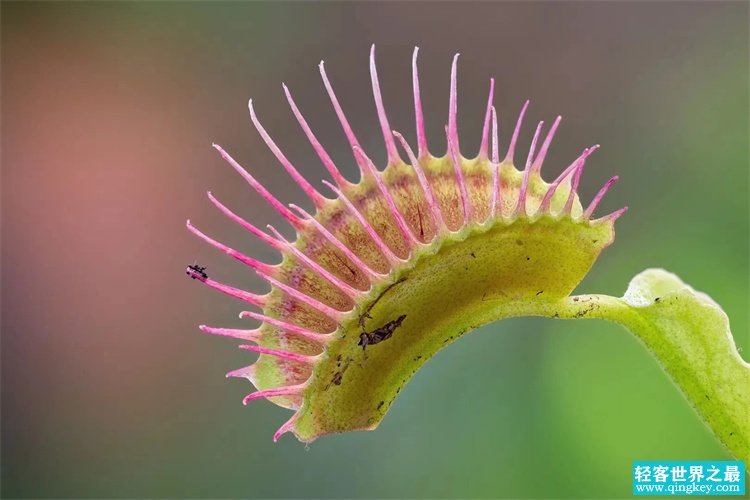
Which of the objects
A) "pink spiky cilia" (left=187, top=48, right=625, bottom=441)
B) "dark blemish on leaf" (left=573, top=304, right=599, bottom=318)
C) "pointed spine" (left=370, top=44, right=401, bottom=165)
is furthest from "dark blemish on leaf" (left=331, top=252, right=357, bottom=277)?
"dark blemish on leaf" (left=573, top=304, right=599, bottom=318)

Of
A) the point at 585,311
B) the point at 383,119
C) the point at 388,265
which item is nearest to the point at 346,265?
the point at 388,265

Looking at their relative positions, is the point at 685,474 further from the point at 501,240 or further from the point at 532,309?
the point at 501,240

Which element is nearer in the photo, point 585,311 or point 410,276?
point 410,276

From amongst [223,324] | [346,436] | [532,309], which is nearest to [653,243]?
[346,436]

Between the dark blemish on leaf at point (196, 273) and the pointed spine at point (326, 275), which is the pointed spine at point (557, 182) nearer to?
the pointed spine at point (326, 275)

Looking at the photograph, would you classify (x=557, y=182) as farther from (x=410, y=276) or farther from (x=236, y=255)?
(x=236, y=255)

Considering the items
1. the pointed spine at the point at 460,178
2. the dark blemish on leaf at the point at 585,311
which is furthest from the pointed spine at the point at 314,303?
the dark blemish on leaf at the point at 585,311

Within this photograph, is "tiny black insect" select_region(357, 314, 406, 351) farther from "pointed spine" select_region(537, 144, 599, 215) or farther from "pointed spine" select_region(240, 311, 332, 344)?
"pointed spine" select_region(537, 144, 599, 215)
